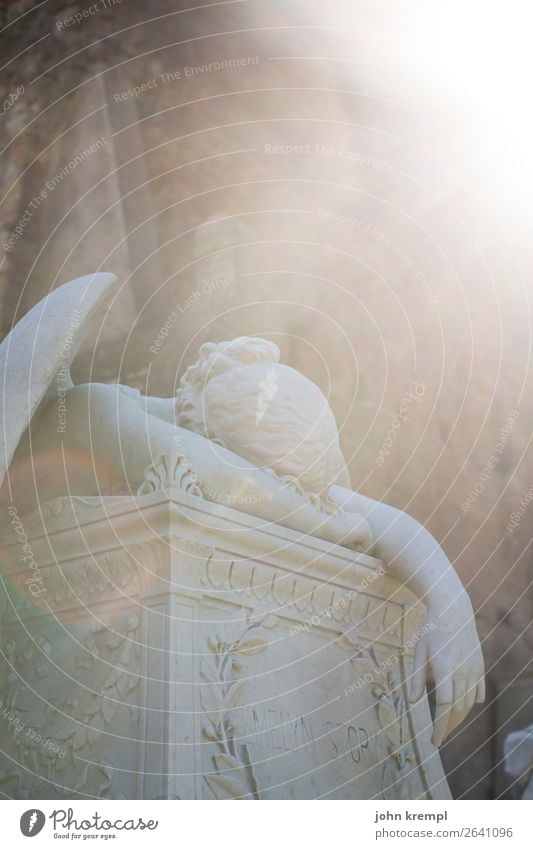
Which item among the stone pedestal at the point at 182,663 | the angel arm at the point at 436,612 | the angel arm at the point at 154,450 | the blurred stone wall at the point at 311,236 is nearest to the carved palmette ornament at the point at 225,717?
the stone pedestal at the point at 182,663

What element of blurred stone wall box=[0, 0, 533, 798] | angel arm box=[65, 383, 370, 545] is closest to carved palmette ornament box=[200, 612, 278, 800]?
angel arm box=[65, 383, 370, 545]

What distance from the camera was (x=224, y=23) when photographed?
6.97 feet

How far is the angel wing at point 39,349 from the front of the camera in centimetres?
Result: 127

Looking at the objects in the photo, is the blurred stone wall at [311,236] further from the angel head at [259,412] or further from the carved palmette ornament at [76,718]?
the carved palmette ornament at [76,718]

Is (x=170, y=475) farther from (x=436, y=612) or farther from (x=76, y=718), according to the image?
(x=436, y=612)

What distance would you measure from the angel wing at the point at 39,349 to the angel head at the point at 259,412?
216 millimetres

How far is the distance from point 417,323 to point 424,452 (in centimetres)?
36

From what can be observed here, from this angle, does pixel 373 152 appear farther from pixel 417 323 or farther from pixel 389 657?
pixel 389 657

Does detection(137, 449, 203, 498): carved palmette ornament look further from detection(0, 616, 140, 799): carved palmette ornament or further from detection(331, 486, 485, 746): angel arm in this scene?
detection(331, 486, 485, 746): angel arm

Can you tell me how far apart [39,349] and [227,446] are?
343 mm

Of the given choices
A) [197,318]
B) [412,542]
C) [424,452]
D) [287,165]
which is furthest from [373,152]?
[412,542]

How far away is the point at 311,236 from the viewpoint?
7.85 feet

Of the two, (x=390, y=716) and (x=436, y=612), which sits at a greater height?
(x=436, y=612)

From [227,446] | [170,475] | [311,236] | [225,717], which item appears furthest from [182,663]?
[311,236]
